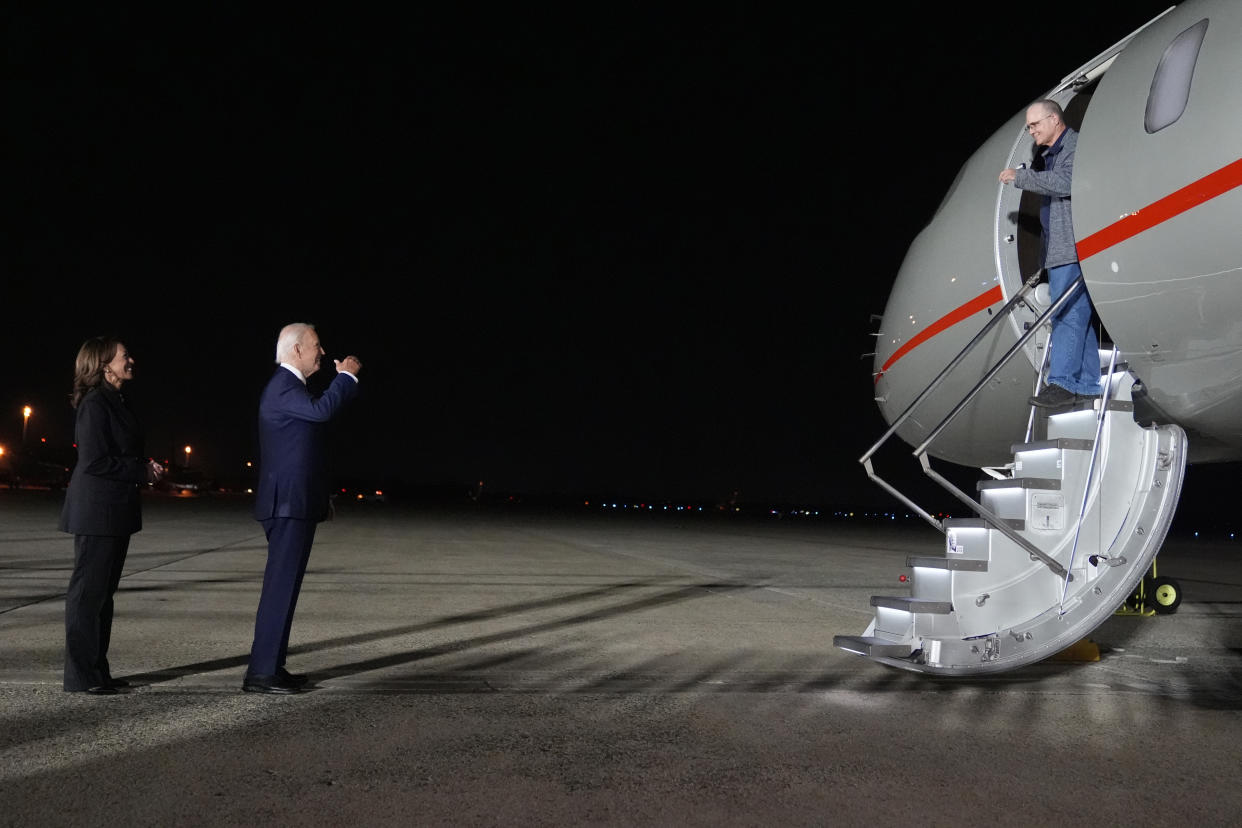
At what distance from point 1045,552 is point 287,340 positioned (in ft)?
14.8

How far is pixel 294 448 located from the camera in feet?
17.4

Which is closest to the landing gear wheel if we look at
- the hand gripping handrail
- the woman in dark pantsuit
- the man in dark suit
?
the hand gripping handrail

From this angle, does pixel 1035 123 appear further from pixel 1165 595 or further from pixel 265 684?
pixel 265 684

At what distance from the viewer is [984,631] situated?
598 cm

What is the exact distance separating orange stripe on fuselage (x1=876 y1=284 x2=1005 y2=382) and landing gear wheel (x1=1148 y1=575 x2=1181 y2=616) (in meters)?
3.27

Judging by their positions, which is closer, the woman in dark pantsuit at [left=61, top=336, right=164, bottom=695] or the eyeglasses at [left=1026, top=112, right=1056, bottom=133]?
the woman in dark pantsuit at [left=61, top=336, right=164, bottom=695]

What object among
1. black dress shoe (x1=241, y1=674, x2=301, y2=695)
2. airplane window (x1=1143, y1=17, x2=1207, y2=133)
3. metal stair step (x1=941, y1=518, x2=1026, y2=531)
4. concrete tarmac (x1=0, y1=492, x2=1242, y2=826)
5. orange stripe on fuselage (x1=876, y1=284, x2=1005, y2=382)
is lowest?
concrete tarmac (x1=0, y1=492, x2=1242, y2=826)

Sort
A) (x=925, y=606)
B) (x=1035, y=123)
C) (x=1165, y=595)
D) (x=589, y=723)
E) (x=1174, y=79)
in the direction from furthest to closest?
(x=1165, y=595)
(x=1035, y=123)
(x=925, y=606)
(x=1174, y=79)
(x=589, y=723)

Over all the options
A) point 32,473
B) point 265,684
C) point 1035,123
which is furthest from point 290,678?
point 32,473

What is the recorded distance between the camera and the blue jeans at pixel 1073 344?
6348mm

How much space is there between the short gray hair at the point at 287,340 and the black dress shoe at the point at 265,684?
65.5 inches

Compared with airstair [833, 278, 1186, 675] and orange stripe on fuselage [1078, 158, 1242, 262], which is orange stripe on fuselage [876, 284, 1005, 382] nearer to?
airstair [833, 278, 1186, 675]

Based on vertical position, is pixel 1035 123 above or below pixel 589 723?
above

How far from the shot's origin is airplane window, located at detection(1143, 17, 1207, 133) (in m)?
5.59
